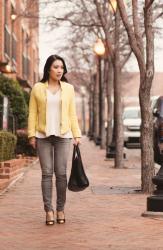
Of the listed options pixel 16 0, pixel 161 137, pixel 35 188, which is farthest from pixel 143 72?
pixel 16 0

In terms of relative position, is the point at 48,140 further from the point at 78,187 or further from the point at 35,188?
the point at 35,188

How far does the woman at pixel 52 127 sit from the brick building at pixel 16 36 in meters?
13.6

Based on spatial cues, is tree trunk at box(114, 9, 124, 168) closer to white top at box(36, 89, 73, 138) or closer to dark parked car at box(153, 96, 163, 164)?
dark parked car at box(153, 96, 163, 164)

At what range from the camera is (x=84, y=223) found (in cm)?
888

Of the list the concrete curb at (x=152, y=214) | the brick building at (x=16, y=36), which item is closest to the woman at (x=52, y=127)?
the concrete curb at (x=152, y=214)

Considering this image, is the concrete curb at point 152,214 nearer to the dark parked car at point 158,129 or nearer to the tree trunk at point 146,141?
the tree trunk at point 146,141

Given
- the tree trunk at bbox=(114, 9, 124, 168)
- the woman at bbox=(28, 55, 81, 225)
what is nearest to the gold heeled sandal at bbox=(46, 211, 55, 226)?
the woman at bbox=(28, 55, 81, 225)

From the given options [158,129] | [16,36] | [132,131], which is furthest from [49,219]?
[16,36]

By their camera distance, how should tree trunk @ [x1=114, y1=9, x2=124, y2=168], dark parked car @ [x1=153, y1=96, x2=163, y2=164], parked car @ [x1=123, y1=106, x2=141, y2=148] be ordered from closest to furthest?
dark parked car @ [x1=153, y1=96, x2=163, y2=164] → tree trunk @ [x1=114, y1=9, x2=124, y2=168] → parked car @ [x1=123, y1=106, x2=141, y2=148]

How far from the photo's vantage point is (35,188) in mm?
13453

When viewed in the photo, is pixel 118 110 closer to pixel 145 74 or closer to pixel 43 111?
pixel 145 74

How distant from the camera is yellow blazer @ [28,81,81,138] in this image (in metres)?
8.77

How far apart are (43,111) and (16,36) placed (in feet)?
92.4

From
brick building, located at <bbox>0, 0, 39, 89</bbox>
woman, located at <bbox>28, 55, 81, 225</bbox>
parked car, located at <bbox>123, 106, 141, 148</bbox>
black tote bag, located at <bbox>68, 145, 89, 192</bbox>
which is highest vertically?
brick building, located at <bbox>0, 0, 39, 89</bbox>
